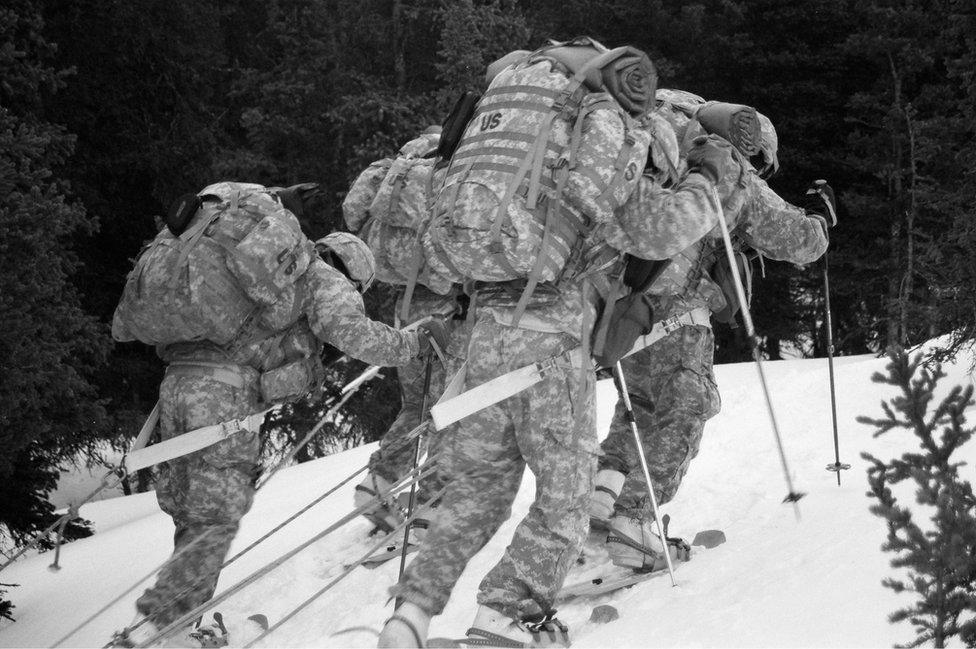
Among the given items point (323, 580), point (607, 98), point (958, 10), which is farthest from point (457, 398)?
point (958, 10)

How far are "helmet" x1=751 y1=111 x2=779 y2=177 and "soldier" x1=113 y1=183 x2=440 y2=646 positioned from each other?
2165 mm

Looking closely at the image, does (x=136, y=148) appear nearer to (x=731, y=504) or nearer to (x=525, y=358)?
(x=731, y=504)

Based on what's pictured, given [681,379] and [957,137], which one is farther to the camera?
[957,137]

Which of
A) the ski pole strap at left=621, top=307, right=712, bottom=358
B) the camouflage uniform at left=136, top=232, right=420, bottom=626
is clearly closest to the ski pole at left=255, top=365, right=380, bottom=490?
the camouflage uniform at left=136, top=232, right=420, bottom=626

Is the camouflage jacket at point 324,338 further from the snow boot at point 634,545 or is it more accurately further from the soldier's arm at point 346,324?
the snow boot at point 634,545

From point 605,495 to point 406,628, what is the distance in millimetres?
1983

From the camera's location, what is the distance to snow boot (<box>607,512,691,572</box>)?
18.9 ft

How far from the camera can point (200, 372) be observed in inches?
225

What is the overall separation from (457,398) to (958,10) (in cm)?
1017

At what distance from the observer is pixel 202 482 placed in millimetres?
5625

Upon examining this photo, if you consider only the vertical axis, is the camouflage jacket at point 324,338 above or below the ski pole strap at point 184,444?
above

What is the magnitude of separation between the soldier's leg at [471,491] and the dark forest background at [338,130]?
166 inches

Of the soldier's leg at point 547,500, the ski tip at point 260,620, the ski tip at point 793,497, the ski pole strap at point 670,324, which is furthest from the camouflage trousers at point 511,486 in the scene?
the ski tip at point 260,620

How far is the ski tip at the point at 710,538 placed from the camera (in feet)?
20.6
